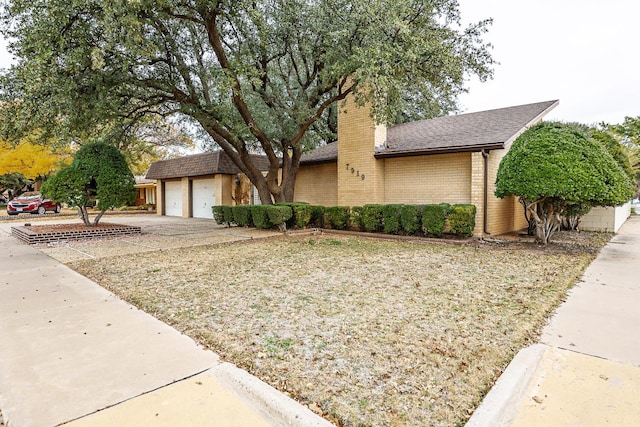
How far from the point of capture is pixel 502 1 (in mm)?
10156

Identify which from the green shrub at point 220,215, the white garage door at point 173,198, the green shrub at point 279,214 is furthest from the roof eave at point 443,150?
the white garage door at point 173,198

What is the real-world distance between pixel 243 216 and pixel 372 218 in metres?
5.11

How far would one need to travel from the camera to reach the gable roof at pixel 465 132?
10195mm

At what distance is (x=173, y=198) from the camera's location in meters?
23.2

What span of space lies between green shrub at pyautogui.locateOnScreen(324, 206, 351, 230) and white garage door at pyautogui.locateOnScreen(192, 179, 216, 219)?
9477 millimetres

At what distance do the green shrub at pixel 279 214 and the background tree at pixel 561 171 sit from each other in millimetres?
6497

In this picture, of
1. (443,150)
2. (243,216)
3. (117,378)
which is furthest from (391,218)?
(117,378)

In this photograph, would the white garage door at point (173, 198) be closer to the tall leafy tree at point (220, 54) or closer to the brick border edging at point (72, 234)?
the tall leafy tree at point (220, 54)

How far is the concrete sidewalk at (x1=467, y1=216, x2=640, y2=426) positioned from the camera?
2215mm

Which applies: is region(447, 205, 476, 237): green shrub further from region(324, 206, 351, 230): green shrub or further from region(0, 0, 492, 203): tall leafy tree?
region(324, 206, 351, 230): green shrub

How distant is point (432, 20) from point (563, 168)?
5.63m

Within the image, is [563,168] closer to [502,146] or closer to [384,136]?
[502,146]

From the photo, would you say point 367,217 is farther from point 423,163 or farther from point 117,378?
point 117,378

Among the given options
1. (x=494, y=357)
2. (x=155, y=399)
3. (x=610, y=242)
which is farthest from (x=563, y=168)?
(x=155, y=399)
